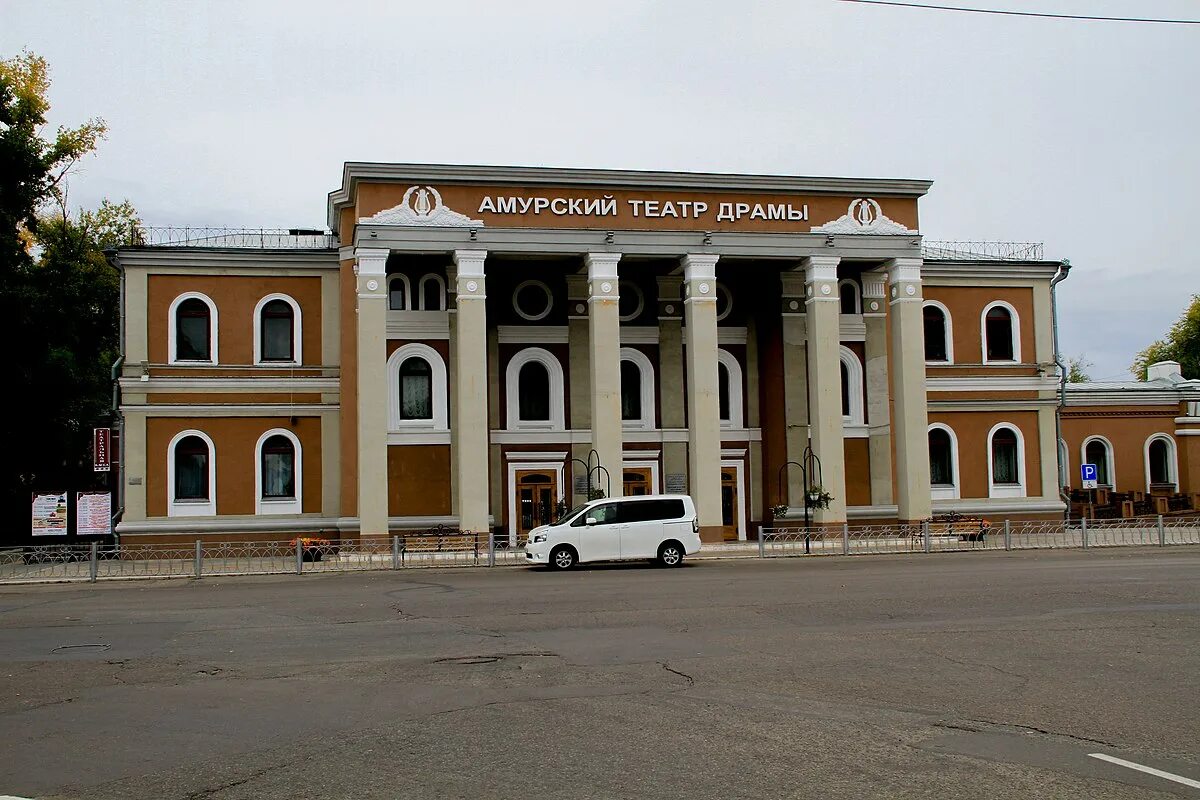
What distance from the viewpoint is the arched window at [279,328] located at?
3697 cm

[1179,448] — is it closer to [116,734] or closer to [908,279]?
[908,279]

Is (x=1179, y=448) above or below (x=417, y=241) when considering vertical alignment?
below

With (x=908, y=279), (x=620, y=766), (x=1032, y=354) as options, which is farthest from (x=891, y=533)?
(x=620, y=766)

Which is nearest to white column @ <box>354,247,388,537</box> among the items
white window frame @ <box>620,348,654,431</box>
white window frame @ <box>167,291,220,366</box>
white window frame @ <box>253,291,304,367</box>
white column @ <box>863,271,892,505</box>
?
white window frame @ <box>253,291,304,367</box>

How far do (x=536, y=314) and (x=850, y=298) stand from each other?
11.4m

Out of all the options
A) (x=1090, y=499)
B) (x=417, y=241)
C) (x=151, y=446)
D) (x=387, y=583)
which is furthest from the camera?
(x=1090, y=499)

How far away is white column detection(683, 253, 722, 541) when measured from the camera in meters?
33.9

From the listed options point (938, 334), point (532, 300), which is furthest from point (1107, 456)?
point (532, 300)

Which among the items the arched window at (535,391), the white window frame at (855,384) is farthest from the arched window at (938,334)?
the arched window at (535,391)

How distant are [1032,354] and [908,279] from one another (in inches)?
372

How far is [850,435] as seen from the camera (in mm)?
39344

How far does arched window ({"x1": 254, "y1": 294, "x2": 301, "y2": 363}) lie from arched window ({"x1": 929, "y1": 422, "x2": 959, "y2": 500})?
74.8 ft

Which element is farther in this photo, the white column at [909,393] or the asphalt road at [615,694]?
the white column at [909,393]

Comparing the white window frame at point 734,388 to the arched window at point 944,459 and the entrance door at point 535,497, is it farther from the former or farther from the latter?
the arched window at point 944,459
